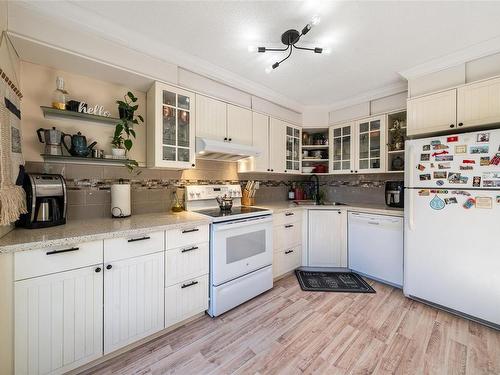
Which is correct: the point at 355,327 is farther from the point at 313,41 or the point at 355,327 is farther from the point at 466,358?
the point at 313,41

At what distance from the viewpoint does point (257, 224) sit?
2209mm

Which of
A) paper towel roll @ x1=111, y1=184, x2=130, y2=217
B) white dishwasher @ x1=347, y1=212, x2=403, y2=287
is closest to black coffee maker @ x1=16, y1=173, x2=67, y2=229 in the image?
paper towel roll @ x1=111, y1=184, x2=130, y2=217

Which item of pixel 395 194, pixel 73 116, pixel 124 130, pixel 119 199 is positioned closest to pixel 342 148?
pixel 395 194

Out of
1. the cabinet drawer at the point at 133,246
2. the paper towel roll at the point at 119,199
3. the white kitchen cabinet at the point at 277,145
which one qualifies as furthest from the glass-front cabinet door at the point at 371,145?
the paper towel roll at the point at 119,199

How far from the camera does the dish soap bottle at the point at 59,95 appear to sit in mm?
1590

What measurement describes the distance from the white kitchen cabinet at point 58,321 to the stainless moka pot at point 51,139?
0.95 m

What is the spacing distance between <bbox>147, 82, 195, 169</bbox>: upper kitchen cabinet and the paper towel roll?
0.34 m

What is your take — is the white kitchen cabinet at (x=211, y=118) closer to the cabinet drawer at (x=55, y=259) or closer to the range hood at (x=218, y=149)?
the range hood at (x=218, y=149)

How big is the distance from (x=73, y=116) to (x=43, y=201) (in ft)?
2.48

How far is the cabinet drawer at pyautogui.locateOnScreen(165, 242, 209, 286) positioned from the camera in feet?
5.46

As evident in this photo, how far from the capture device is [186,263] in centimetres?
175

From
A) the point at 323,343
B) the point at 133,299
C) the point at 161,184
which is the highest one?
the point at 161,184

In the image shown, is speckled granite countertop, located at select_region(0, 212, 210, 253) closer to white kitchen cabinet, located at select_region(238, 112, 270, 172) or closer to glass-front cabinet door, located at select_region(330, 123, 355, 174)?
white kitchen cabinet, located at select_region(238, 112, 270, 172)

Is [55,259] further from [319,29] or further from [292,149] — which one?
[292,149]
